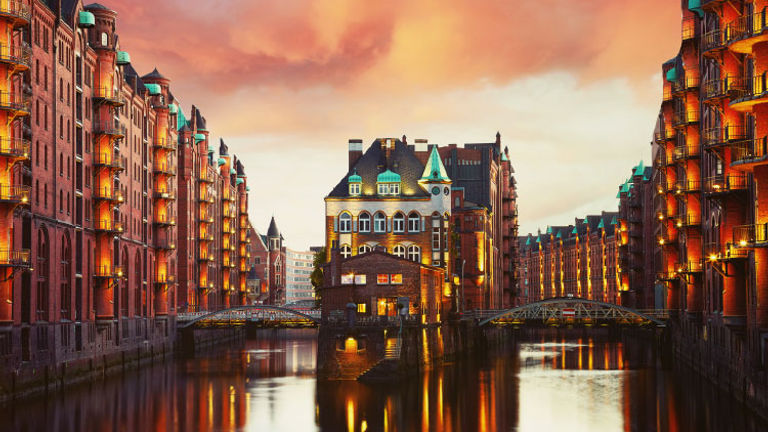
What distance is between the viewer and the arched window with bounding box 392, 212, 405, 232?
353ft

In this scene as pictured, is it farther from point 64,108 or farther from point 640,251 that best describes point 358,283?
point 640,251

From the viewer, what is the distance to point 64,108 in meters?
72.0

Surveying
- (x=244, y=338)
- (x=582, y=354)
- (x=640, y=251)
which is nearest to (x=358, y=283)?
(x=582, y=354)

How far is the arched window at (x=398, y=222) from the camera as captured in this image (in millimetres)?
107625

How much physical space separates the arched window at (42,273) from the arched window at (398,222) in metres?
45.9

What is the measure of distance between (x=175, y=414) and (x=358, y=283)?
84.3 ft

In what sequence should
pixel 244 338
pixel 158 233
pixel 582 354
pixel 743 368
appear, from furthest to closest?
pixel 244 338 < pixel 582 354 < pixel 158 233 < pixel 743 368

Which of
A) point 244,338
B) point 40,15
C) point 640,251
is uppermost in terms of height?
point 40,15

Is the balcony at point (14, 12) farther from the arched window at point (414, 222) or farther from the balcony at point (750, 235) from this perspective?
the arched window at point (414, 222)

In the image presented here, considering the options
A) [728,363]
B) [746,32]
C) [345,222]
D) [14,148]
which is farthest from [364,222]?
[746,32]

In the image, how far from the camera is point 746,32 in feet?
154

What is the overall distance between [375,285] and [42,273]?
26437 mm

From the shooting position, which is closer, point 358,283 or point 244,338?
point 358,283

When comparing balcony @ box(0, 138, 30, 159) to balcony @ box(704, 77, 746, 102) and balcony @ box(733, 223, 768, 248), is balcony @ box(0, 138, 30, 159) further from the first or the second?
balcony @ box(733, 223, 768, 248)
